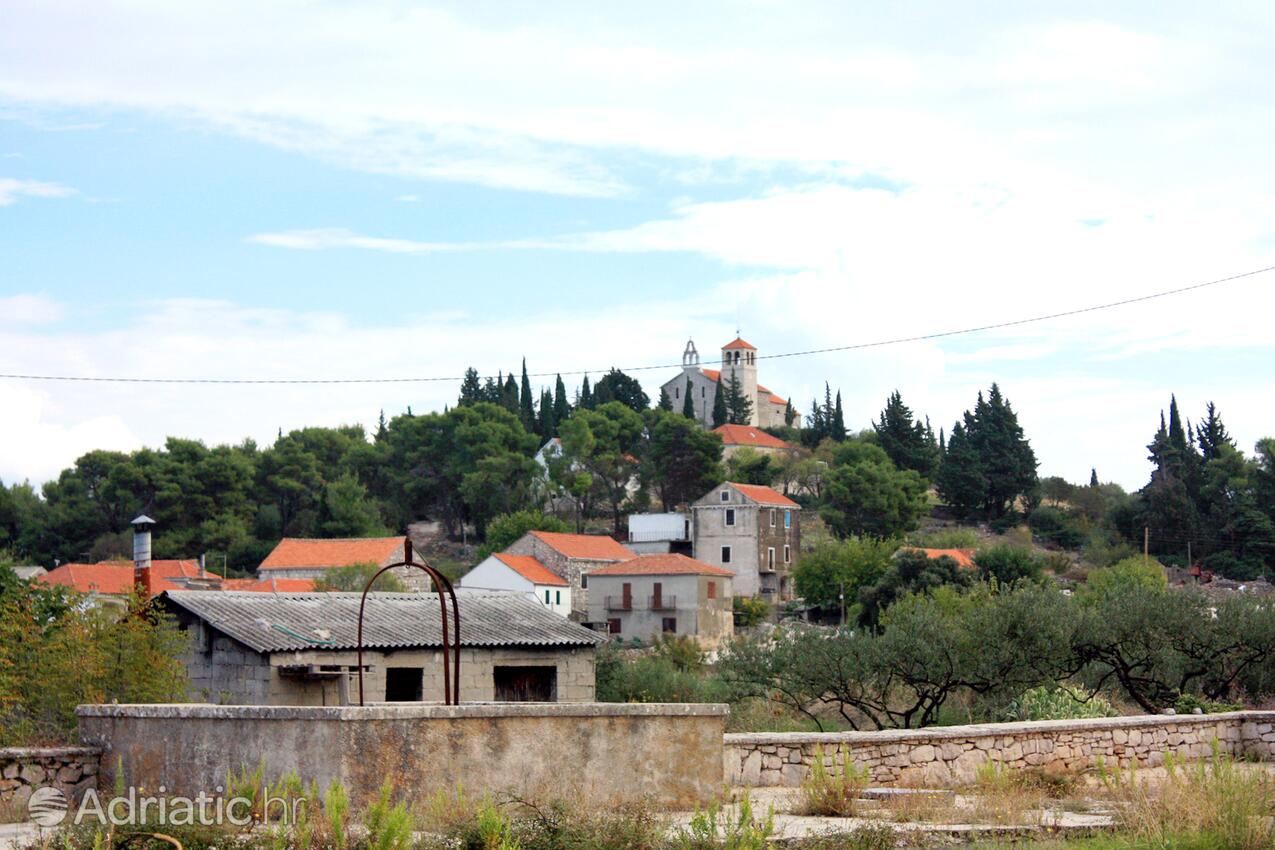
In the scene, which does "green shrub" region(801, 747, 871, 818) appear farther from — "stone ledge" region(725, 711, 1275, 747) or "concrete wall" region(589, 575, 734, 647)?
"concrete wall" region(589, 575, 734, 647)

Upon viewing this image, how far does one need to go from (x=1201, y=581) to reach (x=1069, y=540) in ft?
62.1

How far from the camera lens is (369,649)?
2397 cm

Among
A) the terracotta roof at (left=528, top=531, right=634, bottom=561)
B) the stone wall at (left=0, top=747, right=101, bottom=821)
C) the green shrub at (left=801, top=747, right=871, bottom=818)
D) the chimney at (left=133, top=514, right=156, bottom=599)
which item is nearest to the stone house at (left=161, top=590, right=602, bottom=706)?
the chimney at (left=133, top=514, right=156, bottom=599)

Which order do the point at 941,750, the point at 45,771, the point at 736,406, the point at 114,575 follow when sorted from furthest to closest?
the point at 736,406 < the point at 114,575 < the point at 941,750 < the point at 45,771

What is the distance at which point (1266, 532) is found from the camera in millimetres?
84438

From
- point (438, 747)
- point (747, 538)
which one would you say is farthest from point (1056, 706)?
point (747, 538)

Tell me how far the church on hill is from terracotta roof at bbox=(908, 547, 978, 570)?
214 feet

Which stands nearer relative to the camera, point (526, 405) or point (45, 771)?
point (45, 771)

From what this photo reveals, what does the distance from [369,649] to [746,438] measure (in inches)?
3985

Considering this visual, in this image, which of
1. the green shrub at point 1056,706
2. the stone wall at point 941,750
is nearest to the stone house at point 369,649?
the green shrub at point 1056,706

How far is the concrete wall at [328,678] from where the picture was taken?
23.0 m

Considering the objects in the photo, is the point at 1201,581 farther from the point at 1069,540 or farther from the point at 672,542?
the point at 672,542

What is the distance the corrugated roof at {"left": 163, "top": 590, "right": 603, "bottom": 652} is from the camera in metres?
23.7

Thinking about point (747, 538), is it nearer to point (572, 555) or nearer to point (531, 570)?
point (572, 555)
